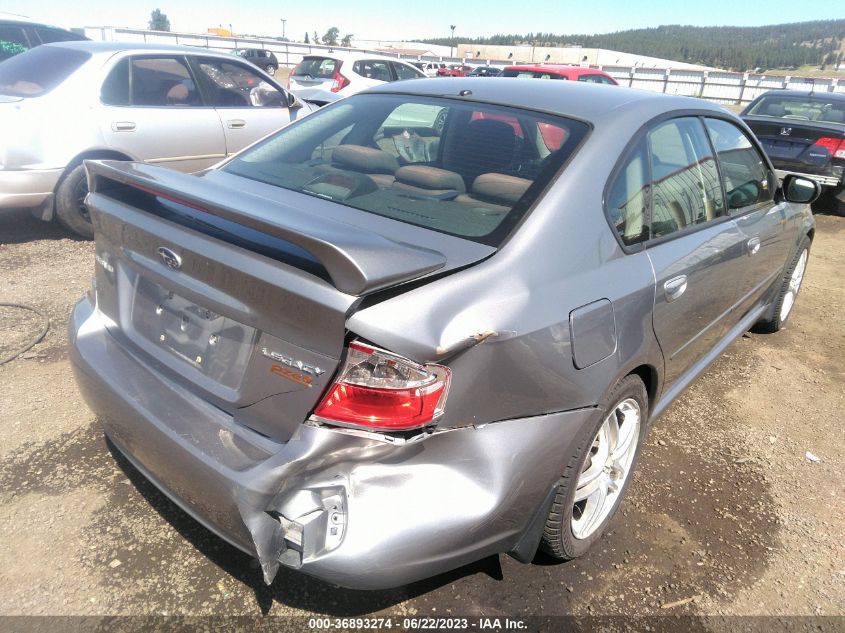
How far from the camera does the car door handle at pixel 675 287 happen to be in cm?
234

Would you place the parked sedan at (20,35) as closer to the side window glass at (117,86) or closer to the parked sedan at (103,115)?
the parked sedan at (103,115)

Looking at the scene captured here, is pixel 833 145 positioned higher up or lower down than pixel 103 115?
higher up

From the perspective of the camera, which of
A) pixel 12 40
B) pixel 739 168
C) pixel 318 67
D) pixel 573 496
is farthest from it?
pixel 318 67

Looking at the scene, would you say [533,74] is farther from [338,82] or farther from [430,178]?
[430,178]

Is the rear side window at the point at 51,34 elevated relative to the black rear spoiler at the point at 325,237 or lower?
elevated

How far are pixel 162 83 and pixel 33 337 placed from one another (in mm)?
3089

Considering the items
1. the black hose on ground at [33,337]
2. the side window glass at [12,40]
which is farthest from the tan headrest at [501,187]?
the side window glass at [12,40]

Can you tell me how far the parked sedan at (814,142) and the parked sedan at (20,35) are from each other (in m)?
9.39

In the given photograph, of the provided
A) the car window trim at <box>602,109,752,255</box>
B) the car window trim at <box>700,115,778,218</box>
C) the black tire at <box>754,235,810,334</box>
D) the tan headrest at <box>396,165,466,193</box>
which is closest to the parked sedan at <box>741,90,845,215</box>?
the black tire at <box>754,235,810,334</box>

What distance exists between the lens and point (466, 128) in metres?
2.55

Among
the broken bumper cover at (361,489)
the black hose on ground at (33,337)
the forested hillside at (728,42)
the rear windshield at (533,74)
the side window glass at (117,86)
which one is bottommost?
the black hose on ground at (33,337)

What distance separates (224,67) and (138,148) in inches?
56.9

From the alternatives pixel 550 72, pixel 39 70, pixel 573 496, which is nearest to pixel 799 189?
pixel 573 496

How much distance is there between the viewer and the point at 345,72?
1266 cm
